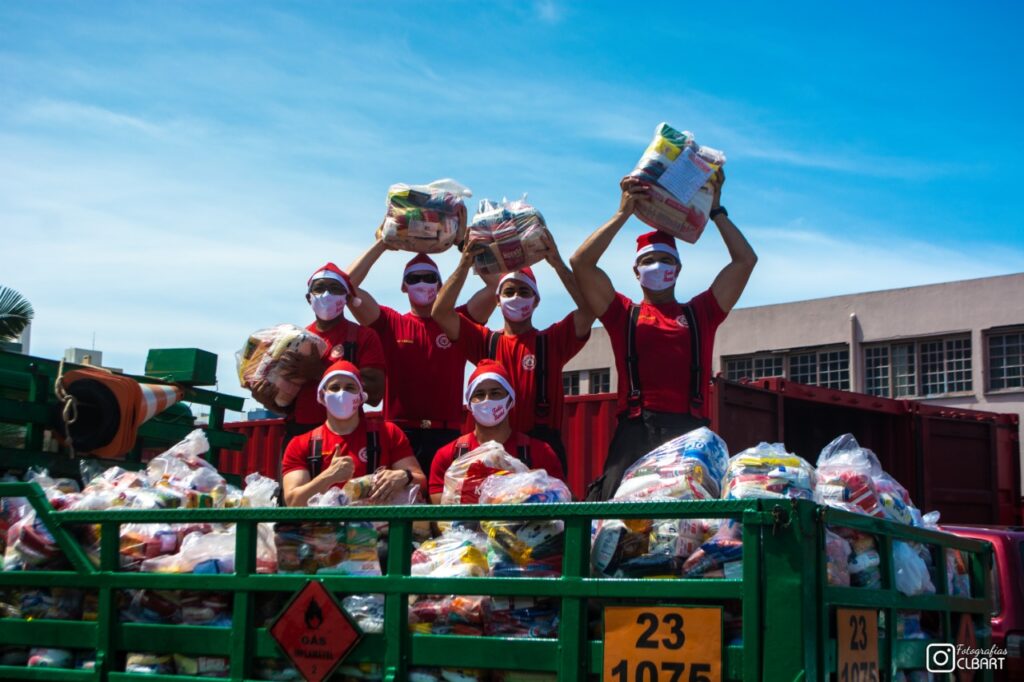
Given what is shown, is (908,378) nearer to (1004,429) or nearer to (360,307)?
(1004,429)

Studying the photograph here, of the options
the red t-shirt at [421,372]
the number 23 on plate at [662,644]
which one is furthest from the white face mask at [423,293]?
the number 23 on plate at [662,644]

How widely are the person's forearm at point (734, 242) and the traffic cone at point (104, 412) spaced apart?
3.02 m

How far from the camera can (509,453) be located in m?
5.07

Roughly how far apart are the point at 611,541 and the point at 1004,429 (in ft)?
32.8

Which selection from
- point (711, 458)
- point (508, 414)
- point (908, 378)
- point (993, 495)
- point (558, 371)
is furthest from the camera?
point (908, 378)

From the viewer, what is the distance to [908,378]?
23.9 meters

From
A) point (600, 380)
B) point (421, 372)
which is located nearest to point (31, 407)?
point (421, 372)

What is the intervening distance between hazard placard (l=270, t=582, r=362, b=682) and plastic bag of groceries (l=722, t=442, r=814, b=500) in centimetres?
123

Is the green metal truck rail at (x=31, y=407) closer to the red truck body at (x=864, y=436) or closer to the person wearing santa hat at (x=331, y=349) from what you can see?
the person wearing santa hat at (x=331, y=349)

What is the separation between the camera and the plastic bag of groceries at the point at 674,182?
16.6ft

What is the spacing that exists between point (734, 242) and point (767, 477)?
7.57 ft

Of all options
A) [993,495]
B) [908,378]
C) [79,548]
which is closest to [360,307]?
[79,548]

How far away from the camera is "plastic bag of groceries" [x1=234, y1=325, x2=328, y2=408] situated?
18.6 ft

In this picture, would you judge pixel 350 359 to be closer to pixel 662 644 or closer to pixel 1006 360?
pixel 662 644
